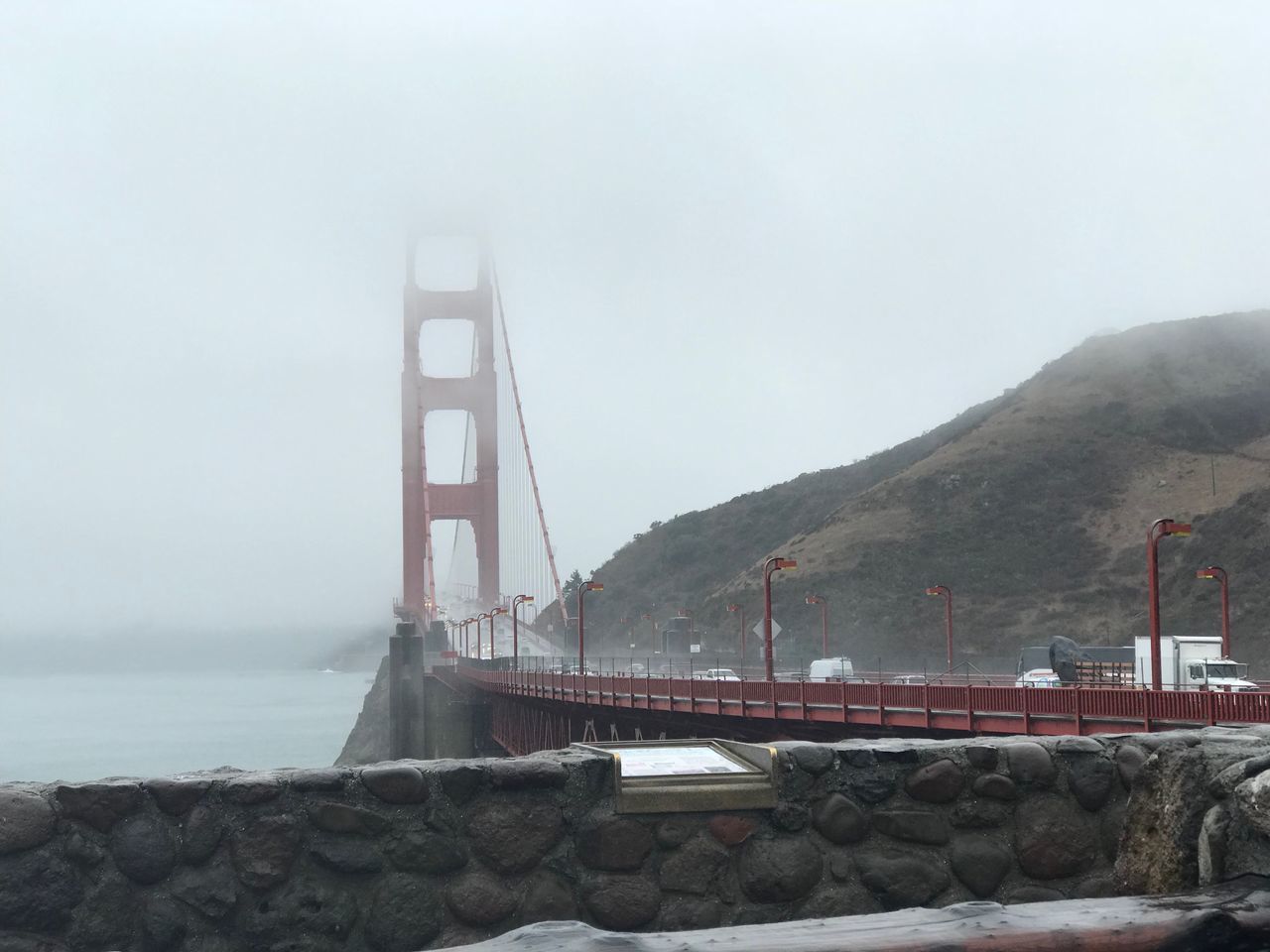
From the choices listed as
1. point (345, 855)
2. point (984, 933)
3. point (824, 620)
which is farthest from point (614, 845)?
point (824, 620)

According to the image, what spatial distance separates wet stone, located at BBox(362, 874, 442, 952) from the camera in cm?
425

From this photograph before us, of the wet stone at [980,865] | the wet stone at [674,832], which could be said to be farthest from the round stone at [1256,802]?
the wet stone at [674,832]

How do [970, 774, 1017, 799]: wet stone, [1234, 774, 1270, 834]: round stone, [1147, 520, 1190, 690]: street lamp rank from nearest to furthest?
[1234, 774, 1270, 834]: round stone → [970, 774, 1017, 799]: wet stone → [1147, 520, 1190, 690]: street lamp

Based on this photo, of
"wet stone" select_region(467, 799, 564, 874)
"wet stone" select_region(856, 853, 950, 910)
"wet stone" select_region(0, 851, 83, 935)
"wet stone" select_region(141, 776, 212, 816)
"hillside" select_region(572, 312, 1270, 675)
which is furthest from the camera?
"hillside" select_region(572, 312, 1270, 675)

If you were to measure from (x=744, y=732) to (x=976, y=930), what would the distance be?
2609 cm

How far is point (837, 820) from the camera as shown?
464 centimetres

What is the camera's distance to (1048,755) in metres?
4.88

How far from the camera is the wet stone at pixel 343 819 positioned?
4.29 meters

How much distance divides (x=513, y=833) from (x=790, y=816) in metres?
0.89

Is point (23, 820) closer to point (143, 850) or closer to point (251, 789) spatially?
point (143, 850)

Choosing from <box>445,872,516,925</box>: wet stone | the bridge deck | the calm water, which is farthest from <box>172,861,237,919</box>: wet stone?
the calm water

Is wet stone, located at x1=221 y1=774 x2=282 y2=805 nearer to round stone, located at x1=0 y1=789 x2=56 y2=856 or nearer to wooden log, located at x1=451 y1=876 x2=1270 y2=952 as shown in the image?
round stone, located at x1=0 y1=789 x2=56 y2=856

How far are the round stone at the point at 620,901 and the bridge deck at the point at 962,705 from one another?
13.2 metres

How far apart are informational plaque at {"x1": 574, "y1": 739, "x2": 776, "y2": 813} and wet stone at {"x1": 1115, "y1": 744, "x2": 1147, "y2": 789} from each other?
47.2 inches
